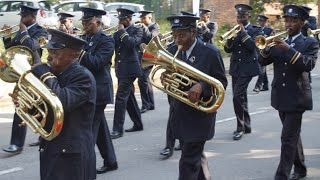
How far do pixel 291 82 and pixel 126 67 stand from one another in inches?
139

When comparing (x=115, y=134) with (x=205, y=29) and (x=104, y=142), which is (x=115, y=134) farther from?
(x=205, y=29)

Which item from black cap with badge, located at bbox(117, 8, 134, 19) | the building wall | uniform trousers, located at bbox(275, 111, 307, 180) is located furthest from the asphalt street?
the building wall

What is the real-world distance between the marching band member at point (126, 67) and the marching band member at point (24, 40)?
130cm

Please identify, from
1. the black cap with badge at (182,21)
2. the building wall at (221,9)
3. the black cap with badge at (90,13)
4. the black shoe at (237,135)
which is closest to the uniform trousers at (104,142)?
the black cap with badge at (90,13)

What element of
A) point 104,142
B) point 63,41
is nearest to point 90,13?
point 104,142

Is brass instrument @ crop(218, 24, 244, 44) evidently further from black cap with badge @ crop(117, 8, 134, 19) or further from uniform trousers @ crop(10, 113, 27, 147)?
uniform trousers @ crop(10, 113, 27, 147)

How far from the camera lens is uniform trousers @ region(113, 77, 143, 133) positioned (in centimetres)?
879

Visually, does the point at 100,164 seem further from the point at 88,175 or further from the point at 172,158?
the point at 88,175

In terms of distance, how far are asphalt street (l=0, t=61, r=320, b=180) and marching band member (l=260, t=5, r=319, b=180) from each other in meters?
0.78

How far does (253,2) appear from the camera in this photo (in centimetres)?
2427

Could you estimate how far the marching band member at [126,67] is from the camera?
8.81 metres

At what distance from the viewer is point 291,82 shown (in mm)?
6141

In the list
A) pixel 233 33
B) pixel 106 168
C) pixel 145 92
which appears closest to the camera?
pixel 106 168

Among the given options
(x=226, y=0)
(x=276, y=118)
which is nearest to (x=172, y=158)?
(x=276, y=118)
